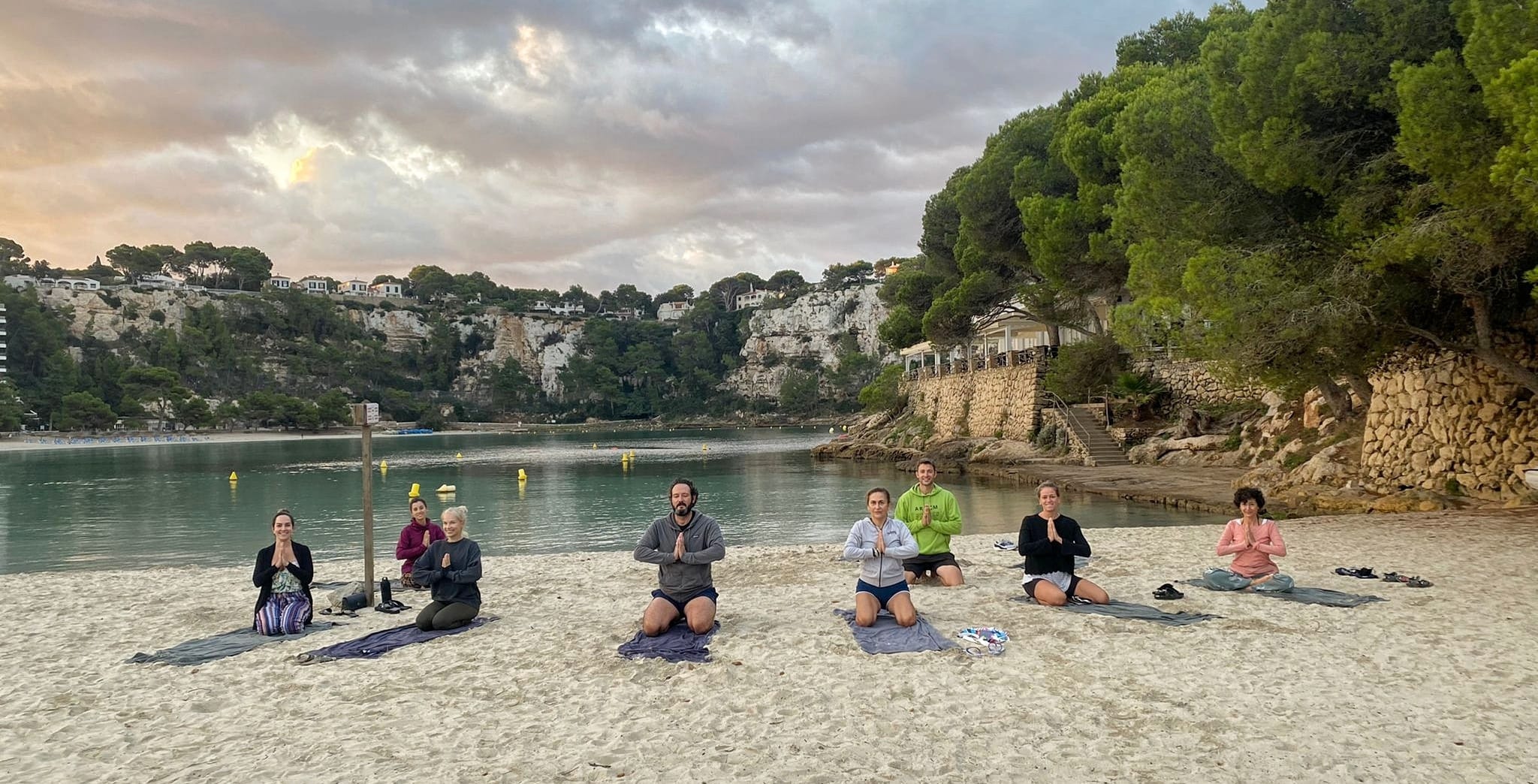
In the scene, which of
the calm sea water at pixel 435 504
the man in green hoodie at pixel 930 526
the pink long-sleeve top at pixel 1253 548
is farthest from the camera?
the calm sea water at pixel 435 504

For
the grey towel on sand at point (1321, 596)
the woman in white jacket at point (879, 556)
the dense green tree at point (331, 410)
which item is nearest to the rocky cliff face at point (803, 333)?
the dense green tree at point (331, 410)

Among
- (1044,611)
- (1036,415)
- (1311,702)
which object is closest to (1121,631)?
(1044,611)

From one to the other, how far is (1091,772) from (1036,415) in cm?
2937

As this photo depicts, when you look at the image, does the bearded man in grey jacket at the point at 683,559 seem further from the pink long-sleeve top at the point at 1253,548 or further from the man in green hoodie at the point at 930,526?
the pink long-sleeve top at the point at 1253,548

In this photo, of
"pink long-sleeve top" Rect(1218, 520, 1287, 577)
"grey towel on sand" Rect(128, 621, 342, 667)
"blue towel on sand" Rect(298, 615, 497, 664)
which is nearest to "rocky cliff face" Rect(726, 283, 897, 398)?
"pink long-sleeve top" Rect(1218, 520, 1287, 577)

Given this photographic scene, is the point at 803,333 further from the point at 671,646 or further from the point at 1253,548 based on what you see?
the point at 671,646

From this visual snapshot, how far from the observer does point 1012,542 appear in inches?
476

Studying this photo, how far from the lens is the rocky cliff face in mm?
122875

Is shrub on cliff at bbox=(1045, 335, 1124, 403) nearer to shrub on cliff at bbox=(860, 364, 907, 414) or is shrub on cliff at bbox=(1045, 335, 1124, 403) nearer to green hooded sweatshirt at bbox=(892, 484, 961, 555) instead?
shrub on cliff at bbox=(860, 364, 907, 414)

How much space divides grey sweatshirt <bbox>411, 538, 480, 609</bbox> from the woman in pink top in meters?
6.52

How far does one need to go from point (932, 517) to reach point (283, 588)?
5.70m

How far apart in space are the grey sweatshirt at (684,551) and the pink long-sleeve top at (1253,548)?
4.67m

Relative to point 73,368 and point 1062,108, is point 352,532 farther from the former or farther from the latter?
point 73,368

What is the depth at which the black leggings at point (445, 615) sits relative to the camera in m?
6.91
